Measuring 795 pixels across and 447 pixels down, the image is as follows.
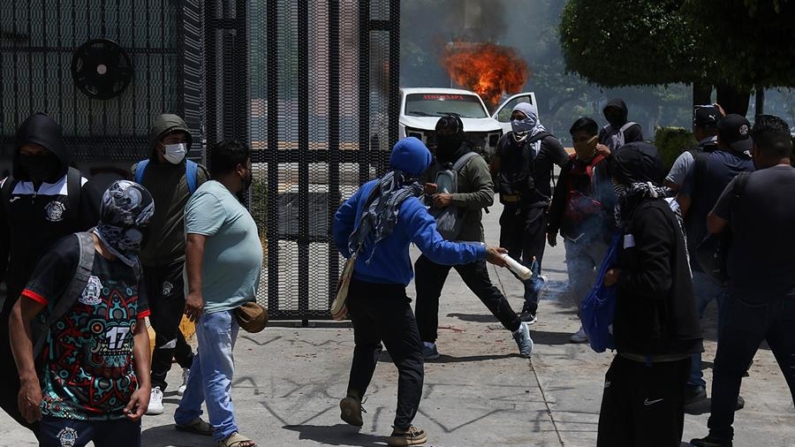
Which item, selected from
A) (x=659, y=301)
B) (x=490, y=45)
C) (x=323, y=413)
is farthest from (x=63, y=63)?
(x=490, y=45)

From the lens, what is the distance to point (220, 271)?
18.6 ft

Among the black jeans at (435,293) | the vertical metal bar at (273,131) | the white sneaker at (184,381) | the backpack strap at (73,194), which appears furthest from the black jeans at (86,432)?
the vertical metal bar at (273,131)

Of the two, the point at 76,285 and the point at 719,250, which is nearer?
the point at 76,285

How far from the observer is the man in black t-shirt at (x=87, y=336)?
3895 mm

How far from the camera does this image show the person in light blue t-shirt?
5566 mm

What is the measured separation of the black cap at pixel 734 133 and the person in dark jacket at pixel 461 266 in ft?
5.94

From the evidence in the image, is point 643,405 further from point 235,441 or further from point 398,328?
point 235,441

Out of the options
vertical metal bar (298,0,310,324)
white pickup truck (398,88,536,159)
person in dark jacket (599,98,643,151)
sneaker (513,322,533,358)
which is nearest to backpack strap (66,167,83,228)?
sneaker (513,322,533,358)

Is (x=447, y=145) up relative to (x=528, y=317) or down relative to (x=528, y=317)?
up

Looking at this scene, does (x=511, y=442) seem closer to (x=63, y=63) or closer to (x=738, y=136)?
(x=738, y=136)

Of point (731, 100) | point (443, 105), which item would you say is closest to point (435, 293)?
point (731, 100)

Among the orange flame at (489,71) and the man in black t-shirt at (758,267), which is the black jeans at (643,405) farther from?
the orange flame at (489,71)

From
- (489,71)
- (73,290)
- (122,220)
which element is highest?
(489,71)

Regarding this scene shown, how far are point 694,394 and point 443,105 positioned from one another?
1747 cm
